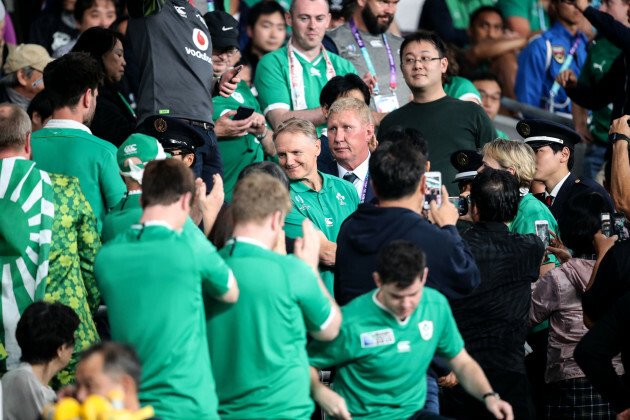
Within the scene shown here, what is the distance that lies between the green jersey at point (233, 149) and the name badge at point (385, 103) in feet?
4.15

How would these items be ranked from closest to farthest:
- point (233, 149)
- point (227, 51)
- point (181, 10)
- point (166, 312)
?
point (166, 312)
point (181, 10)
point (227, 51)
point (233, 149)

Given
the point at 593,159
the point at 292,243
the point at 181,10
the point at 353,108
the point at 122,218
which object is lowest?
the point at 593,159

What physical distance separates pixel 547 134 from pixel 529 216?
1119 mm

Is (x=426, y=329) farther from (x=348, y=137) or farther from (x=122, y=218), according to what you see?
(x=348, y=137)

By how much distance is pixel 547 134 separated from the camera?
7066mm

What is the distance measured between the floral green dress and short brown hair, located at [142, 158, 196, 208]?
1218mm

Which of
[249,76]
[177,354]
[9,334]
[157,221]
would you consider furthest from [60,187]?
[249,76]

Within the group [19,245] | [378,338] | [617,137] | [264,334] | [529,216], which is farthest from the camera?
[617,137]

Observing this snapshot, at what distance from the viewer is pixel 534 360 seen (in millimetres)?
6414

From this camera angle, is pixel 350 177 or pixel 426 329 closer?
pixel 426 329

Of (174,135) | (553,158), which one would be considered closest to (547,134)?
(553,158)

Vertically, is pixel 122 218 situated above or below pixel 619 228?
above

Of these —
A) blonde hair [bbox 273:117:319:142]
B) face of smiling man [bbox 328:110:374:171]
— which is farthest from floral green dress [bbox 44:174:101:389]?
face of smiling man [bbox 328:110:374:171]

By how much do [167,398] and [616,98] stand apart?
19.1 ft
